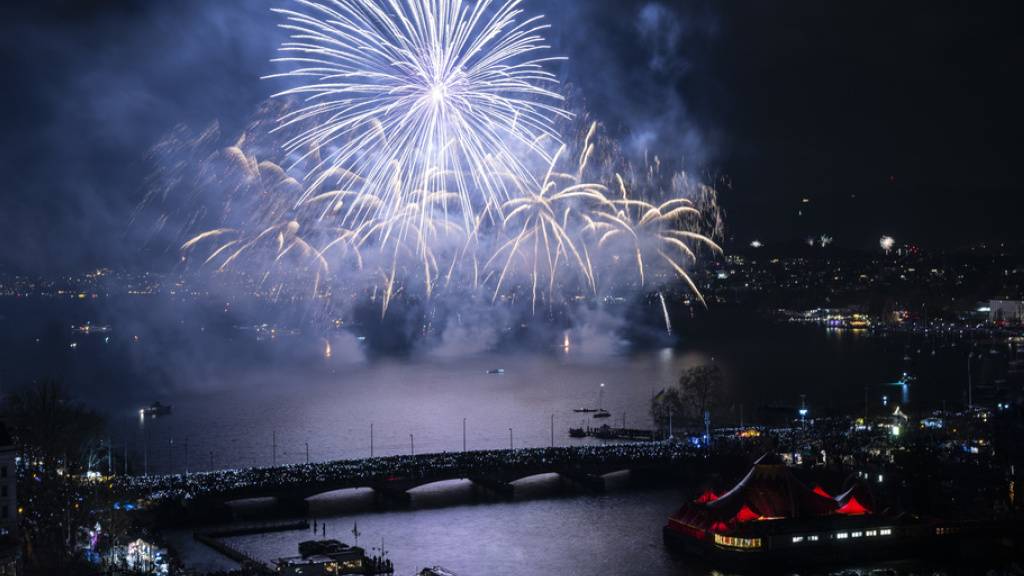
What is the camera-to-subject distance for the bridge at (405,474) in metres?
21.1

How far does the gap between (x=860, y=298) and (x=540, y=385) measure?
5281 centimetres

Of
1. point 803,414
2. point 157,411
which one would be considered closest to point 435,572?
point 803,414

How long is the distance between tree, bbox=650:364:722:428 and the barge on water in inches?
513

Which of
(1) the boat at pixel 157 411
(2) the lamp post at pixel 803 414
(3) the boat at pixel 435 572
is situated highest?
(1) the boat at pixel 157 411

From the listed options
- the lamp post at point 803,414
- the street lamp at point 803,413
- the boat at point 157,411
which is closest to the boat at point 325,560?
the lamp post at point 803,414

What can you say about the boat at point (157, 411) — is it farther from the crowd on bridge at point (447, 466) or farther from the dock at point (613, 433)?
the dock at point (613, 433)

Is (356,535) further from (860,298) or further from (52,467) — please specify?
(860,298)

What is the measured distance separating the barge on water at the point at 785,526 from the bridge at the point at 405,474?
481 cm

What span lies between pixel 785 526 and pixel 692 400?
48.4ft

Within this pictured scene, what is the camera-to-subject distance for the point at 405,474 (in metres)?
22.7

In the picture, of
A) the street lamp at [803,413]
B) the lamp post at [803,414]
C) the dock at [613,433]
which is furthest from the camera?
the dock at [613,433]

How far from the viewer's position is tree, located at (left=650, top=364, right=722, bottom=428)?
3266 cm

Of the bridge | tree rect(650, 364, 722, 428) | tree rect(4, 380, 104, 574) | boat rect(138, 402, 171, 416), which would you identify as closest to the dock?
tree rect(650, 364, 722, 428)

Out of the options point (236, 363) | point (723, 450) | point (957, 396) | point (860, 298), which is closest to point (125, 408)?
point (236, 363)
